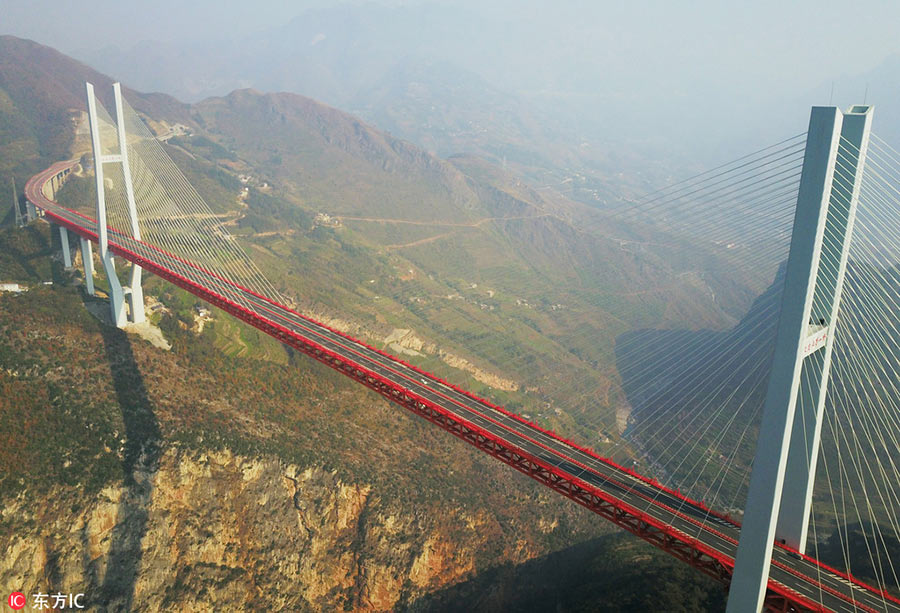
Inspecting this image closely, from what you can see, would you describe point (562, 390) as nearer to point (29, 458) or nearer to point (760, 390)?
point (760, 390)

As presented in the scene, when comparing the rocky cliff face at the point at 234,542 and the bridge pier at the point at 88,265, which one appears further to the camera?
the bridge pier at the point at 88,265

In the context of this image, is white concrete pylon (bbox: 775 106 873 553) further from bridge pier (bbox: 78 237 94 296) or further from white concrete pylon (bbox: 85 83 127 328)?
bridge pier (bbox: 78 237 94 296)

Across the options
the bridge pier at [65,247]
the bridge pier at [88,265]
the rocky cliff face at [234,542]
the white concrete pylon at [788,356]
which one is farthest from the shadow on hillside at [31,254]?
the white concrete pylon at [788,356]

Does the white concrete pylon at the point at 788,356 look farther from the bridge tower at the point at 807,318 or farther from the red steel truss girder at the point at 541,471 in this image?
the red steel truss girder at the point at 541,471

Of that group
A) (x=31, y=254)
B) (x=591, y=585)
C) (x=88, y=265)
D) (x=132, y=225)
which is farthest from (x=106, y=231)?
(x=591, y=585)

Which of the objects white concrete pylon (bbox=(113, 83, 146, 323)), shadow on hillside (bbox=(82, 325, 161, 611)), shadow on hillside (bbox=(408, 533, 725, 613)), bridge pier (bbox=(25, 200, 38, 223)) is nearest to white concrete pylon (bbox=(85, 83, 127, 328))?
white concrete pylon (bbox=(113, 83, 146, 323))

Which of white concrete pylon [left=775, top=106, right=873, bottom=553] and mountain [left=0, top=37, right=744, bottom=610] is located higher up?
white concrete pylon [left=775, top=106, right=873, bottom=553]

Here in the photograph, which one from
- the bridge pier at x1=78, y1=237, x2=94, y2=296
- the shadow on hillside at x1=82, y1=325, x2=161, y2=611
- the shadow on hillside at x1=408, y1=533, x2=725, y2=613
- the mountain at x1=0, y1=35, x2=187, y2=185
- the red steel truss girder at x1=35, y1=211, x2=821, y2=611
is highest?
the mountain at x1=0, y1=35, x2=187, y2=185
